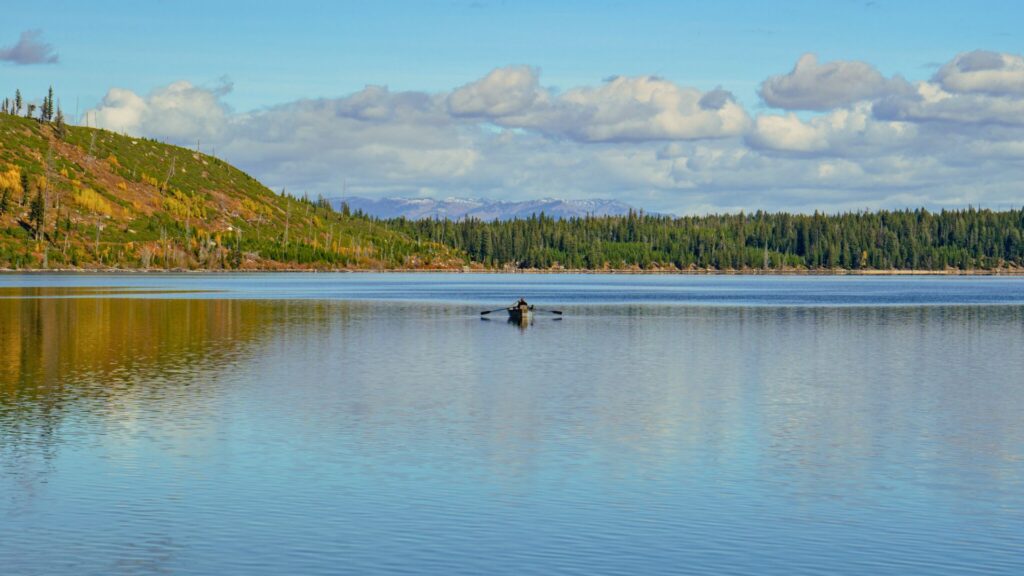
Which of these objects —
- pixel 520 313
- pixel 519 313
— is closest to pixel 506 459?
pixel 520 313

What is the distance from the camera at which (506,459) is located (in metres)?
32.5

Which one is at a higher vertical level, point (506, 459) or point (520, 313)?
point (520, 313)

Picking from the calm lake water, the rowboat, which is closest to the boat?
the rowboat

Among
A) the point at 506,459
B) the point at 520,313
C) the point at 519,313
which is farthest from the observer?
the point at 519,313

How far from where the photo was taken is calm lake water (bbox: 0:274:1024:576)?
74.5ft

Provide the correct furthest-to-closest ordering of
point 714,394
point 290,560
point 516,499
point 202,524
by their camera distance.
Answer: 1. point 714,394
2. point 516,499
3. point 202,524
4. point 290,560

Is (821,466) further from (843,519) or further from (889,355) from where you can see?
(889,355)

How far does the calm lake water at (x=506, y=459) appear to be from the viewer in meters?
22.7

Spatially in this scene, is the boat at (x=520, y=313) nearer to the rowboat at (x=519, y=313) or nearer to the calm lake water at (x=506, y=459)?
the rowboat at (x=519, y=313)

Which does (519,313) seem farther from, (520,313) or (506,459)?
(506,459)

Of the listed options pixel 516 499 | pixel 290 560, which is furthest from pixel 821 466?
pixel 290 560

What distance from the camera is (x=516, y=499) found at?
27297 mm

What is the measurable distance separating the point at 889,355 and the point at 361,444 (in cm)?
4192

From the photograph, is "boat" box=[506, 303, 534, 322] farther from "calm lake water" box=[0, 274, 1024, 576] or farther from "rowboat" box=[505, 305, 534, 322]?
"calm lake water" box=[0, 274, 1024, 576]
